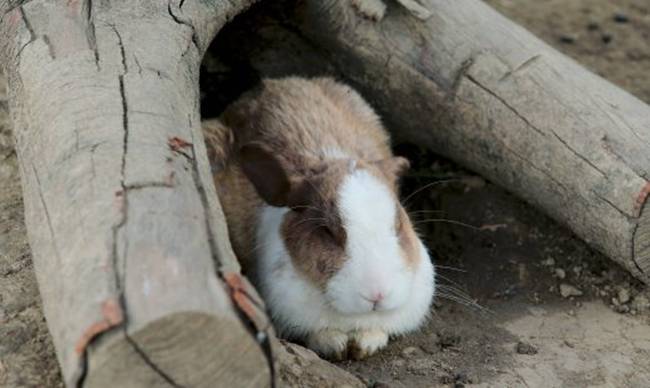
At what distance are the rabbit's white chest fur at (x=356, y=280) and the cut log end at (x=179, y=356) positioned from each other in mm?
1135

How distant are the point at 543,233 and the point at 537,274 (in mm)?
305

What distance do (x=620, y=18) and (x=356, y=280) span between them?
5076 millimetres

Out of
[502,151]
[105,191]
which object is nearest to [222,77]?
[502,151]

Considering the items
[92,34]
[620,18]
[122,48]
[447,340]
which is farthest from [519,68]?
[620,18]

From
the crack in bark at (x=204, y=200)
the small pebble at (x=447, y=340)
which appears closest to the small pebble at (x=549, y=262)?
the small pebble at (x=447, y=340)

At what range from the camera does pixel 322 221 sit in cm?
456

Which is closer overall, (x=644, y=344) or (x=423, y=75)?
(x=644, y=344)

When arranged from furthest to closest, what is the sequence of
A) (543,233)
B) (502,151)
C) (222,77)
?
(222,77) < (543,233) < (502,151)

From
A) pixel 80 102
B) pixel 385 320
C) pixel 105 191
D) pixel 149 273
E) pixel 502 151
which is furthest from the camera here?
pixel 502 151

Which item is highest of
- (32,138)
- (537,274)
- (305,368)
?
(32,138)

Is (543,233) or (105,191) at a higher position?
(105,191)

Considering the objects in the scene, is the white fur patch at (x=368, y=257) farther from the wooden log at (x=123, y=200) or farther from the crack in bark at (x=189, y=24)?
the crack in bark at (x=189, y=24)

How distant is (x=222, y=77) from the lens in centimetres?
646

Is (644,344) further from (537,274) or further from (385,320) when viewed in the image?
(385,320)
